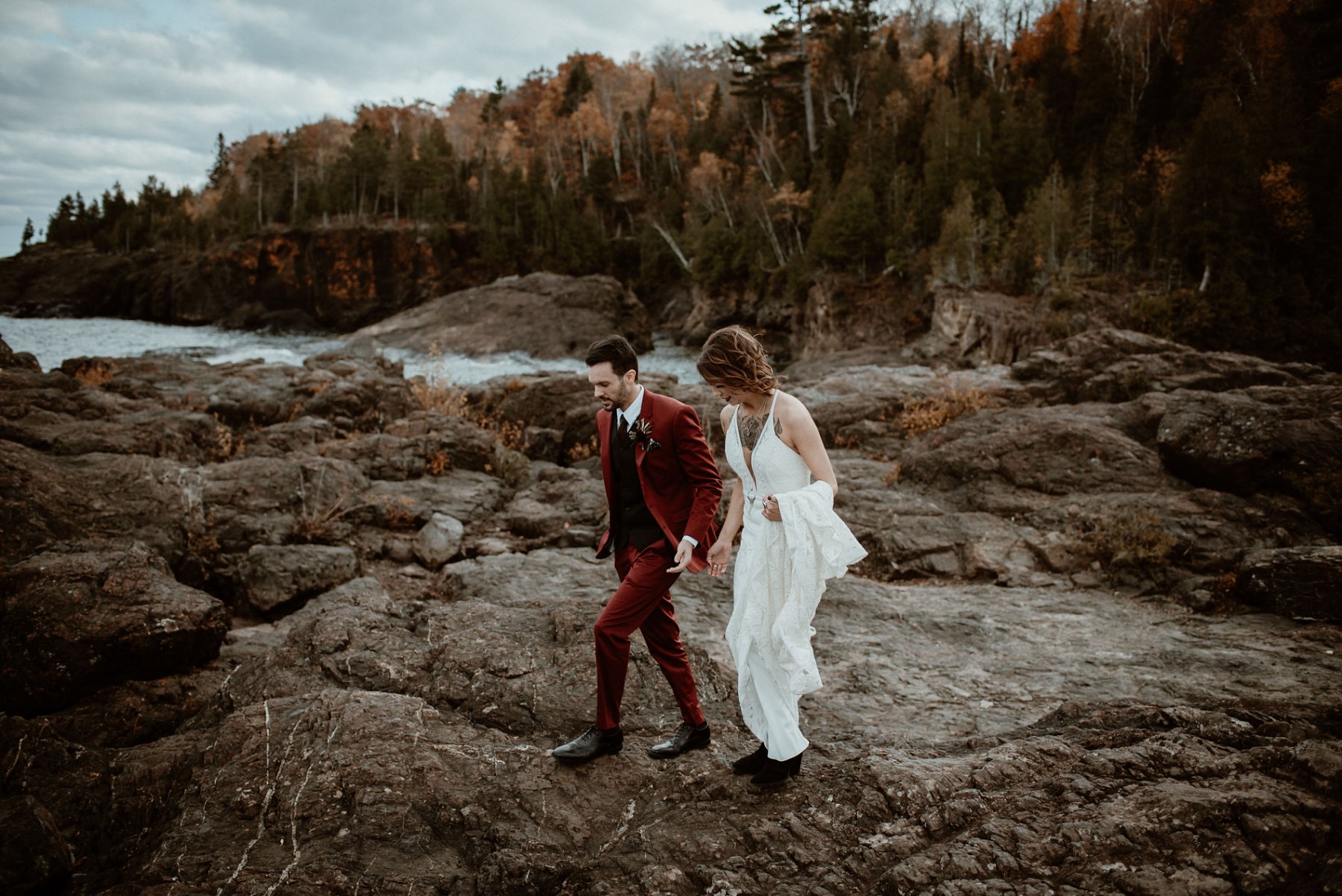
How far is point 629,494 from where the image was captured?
3.65 meters

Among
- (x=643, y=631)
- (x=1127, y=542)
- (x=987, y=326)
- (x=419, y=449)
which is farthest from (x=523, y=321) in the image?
(x=643, y=631)

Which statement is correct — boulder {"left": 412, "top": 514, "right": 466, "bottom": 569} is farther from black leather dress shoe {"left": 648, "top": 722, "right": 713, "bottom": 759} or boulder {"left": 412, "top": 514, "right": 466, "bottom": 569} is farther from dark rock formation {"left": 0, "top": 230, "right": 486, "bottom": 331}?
dark rock formation {"left": 0, "top": 230, "right": 486, "bottom": 331}

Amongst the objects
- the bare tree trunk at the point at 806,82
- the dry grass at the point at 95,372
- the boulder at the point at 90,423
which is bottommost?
the boulder at the point at 90,423

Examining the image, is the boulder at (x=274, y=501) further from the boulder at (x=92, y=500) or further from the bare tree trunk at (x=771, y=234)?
the bare tree trunk at (x=771, y=234)

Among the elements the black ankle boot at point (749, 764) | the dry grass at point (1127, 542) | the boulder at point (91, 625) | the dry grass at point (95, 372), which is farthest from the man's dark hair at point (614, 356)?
the dry grass at point (95, 372)

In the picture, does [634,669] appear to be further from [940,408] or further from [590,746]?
[940,408]

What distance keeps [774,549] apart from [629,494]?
0.83 m

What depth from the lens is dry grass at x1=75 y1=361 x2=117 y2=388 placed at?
534 inches

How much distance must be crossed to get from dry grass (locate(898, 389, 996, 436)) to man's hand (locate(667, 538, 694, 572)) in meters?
8.40

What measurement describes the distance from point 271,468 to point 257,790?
579 cm

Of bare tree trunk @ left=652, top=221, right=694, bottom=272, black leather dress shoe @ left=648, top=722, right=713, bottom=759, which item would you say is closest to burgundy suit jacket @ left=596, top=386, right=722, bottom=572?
black leather dress shoe @ left=648, top=722, right=713, bottom=759

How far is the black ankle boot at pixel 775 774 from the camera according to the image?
3150mm

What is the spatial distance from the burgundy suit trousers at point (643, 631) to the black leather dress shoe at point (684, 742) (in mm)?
54

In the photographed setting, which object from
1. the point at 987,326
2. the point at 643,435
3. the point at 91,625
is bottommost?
the point at 91,625
